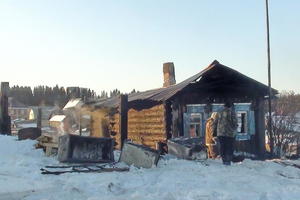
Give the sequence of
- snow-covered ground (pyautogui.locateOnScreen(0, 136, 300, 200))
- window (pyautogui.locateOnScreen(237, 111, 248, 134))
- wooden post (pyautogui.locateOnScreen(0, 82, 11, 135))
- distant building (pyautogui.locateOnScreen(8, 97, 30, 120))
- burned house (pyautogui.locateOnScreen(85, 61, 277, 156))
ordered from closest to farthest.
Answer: snow-covered ground (pyautogui.locateOnScreen(0, 136, 300, 200))
burned house (pyautogui.locateOnScreen(85, 61, 277, 156))
window (pyautogui.locateOnScreen(237, 111, 248, 134))
wooden post (pyautogui.locateOnScreen(0, 82, 11, 135))
distant building (pyautogui.locateOnScreen(8, 97, 30, 120))

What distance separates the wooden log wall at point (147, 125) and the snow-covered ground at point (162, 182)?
20.7 ft

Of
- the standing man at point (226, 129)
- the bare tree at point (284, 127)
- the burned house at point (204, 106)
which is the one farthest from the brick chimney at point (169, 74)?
the standing man at point (226, 129)

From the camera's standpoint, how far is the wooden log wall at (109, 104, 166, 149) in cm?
1769

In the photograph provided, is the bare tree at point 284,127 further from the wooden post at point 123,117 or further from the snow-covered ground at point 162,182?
the snow-covered ground at point 162,182

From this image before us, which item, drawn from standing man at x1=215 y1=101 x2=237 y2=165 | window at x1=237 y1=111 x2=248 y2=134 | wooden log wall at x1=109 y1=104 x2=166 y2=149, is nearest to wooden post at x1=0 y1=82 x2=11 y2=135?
wooden log wall at x1=109 y1=104 x2=166 y2=149

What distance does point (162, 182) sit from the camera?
28.4 ft

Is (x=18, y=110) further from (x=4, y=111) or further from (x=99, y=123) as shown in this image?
(x=4, y=111)

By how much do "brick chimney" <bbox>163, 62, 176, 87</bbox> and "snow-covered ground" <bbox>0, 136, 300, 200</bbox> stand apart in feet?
44.8

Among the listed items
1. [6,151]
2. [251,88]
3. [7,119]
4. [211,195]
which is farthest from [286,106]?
[211,195]

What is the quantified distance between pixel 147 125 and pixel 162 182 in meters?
10.5

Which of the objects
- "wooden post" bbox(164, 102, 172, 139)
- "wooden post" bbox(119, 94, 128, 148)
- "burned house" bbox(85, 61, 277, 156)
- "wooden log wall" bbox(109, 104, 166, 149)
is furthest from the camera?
"wooden log wall" bbox(109, 104, 166, 149)

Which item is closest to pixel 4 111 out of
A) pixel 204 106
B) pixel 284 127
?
pixel 204 106

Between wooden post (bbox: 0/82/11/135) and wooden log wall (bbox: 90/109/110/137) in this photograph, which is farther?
wooden log wall (bbox: 90/109/110/137)

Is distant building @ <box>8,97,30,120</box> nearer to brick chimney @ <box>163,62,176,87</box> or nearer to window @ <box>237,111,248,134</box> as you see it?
brick chimney @ <box>163,62,176,87</box>
